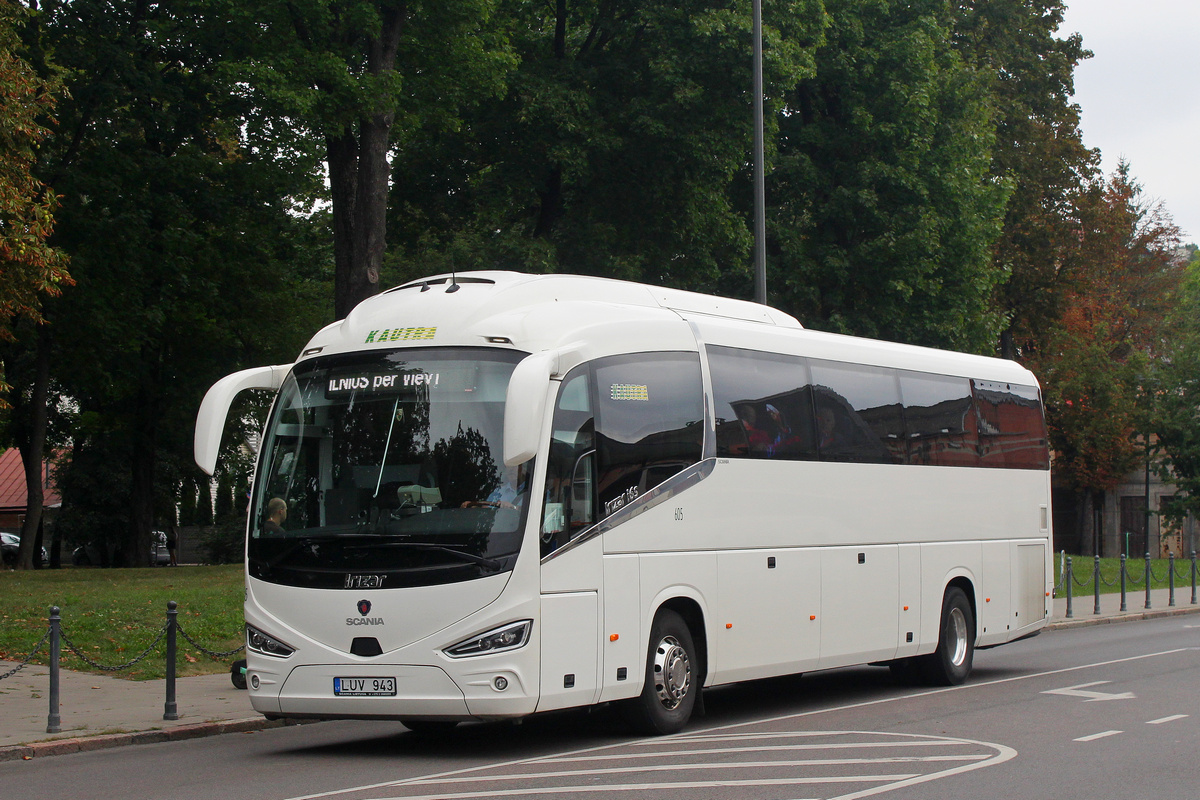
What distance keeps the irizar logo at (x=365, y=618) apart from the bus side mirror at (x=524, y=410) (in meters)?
1.59

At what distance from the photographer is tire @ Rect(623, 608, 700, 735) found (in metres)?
11.1

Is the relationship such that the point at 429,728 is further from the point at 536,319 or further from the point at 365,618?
the point at 536,319

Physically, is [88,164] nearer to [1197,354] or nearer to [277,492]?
[277,492]

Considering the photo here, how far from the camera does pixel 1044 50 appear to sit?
44.7 meters

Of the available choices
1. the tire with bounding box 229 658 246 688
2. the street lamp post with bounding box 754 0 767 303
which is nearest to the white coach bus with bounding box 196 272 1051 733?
the tire with bounding box 229 658 246 688

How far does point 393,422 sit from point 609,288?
8.69 feet

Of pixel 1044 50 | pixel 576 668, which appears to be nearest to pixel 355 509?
pixel 576 668

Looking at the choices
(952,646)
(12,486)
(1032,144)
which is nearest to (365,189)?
(952,646)

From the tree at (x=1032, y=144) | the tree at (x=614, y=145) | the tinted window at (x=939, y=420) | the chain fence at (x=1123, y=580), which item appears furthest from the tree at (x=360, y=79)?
the tree at (x=1032, y=144)

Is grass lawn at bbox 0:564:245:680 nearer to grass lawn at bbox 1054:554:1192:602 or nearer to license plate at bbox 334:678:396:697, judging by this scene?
license plate at bbox 334:678:396:697

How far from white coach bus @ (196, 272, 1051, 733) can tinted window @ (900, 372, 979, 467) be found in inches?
55.9

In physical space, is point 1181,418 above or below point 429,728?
above

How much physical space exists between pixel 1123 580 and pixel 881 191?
10.8 metres

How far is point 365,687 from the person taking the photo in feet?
32.7
